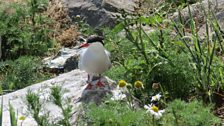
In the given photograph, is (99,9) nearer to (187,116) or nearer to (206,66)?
(206,66)

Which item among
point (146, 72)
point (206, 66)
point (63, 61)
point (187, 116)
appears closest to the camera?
point (187, 116)

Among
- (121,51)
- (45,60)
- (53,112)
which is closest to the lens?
(53,112)

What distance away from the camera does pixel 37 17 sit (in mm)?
8617

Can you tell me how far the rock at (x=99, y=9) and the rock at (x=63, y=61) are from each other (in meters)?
0.79

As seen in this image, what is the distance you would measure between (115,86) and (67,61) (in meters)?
2.48

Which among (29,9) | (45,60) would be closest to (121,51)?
(45,60)

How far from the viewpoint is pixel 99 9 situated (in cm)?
890

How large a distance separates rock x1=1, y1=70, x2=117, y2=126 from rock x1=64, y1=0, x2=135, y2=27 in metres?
3.06

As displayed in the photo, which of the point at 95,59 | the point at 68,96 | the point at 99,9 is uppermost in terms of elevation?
the point at 95,59

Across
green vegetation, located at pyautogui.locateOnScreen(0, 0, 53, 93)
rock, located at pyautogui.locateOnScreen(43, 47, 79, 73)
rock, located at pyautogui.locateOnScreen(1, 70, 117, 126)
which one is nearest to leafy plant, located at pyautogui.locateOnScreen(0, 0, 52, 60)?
green vegetation, located at pyautogui.locateOnScreen(0, 0, 53, 93)

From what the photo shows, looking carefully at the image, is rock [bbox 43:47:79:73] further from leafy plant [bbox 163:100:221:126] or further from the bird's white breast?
leafy plant [bbox 163:100:221:126]

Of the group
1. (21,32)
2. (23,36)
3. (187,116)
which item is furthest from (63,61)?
(187,116)

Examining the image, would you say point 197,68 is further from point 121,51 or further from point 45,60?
point 45,60

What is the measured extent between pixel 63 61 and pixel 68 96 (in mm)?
2694
